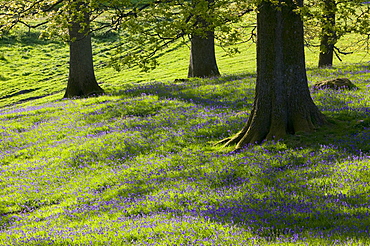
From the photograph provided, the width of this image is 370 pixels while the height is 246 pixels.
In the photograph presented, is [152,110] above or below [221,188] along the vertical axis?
above

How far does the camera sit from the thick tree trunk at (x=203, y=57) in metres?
23.8

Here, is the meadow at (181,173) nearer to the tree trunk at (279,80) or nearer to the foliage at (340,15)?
the tree trunk at (279,80)

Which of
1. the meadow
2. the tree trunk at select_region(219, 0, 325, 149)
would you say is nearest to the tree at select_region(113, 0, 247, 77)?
the tree trunk at select_region(219, 0, 325, 149)

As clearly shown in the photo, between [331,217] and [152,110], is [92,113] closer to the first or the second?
[152,110]

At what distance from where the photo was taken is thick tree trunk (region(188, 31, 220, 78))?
23812 mm

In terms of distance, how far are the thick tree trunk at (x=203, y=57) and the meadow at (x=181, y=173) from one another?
3.03 meters

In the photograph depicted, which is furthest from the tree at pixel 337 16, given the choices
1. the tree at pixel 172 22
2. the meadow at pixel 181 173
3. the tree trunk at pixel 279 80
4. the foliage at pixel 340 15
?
the meadow at pixel 181 173

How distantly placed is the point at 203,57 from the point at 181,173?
14283mm

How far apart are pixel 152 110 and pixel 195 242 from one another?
1176 centimetres

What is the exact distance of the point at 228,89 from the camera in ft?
63.9

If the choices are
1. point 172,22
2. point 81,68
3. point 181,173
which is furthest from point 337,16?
point 81,68

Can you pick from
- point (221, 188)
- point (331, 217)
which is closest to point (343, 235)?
point (331, 217)

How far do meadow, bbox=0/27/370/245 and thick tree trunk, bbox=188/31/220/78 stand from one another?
3026 millimetres

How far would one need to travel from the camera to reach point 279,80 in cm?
1215
